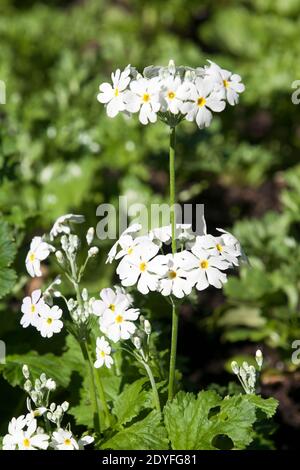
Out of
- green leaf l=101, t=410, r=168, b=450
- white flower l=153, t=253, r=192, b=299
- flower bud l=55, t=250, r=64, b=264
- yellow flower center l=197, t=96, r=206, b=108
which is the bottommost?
→ green leaf l=101, t=410, r=168, b=450

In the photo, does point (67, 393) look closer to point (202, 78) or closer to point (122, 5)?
point (202, 78)

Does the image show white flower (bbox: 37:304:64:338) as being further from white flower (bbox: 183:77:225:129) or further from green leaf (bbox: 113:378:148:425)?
white flower (bbox: 183:77:225:129)

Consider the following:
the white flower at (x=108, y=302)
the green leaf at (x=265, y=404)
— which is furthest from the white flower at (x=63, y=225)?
the green leaf at (x=265, y=404)

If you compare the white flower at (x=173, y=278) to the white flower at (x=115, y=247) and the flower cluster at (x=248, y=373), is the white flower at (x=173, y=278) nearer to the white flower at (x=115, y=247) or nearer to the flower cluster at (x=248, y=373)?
the white flower at (x=115, y=247)

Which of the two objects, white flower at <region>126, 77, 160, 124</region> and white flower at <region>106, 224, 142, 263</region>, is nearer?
white flower at <region>126, 77, 160, 124</region>

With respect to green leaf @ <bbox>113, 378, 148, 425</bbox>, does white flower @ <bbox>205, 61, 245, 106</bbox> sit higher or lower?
higher

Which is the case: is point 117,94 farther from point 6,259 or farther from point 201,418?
point 201,418

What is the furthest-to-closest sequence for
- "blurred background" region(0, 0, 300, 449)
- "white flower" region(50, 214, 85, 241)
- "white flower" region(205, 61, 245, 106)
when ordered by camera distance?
1. "blurred background" region(0, 0, 300, 449)
2. "white flower" region(50, 214, 85, 241)
3. "white flower" region(205, 61, 245, 106)

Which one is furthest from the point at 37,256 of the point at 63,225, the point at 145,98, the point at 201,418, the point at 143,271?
the point at 201,418

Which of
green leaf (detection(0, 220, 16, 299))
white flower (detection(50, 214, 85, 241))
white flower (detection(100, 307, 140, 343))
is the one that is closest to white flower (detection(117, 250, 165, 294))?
white flower (detection(100, 307, 140, 343))
